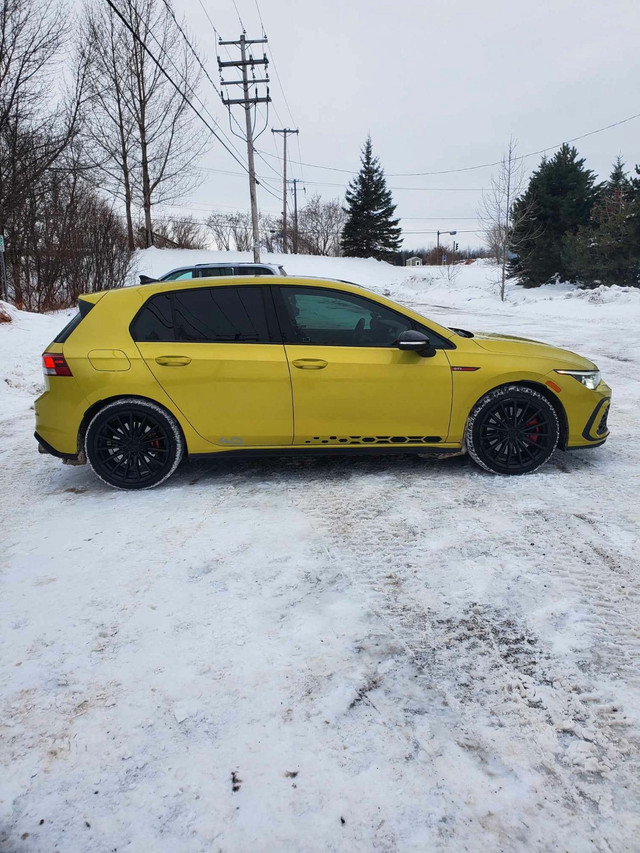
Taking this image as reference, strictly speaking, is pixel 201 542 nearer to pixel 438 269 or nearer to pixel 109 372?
pixel 109 372

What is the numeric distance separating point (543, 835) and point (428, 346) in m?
3.02

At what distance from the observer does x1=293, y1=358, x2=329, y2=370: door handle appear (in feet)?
12.6

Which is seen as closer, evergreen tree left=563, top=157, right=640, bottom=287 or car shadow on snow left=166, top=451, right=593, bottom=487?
car shadow on snow left=166, top=451, right=593, bottom=487

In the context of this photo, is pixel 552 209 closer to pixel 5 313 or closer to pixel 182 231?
pixel 5 313

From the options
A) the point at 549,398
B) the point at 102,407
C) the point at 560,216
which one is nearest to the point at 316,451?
the point at 102,407

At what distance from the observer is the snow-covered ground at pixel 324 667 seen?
5.07 ft

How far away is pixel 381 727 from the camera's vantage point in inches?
72.0

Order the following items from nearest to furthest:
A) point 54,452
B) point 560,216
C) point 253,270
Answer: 1. point 54,452
2. point 253,270
3. point 560,216

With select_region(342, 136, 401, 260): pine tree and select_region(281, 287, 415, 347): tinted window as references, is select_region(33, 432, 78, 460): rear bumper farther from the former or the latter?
select_region(342, 136, 401, 260): pine tree

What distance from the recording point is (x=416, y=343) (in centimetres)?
384

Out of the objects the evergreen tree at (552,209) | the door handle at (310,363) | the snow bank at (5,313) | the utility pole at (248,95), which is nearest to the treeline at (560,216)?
the evergreen tree at (552,209)

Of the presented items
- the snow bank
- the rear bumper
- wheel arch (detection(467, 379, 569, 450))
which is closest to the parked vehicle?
the snow bank

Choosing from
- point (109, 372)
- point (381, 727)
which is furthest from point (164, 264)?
point (381, 727)

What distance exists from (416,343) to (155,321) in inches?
77.2
